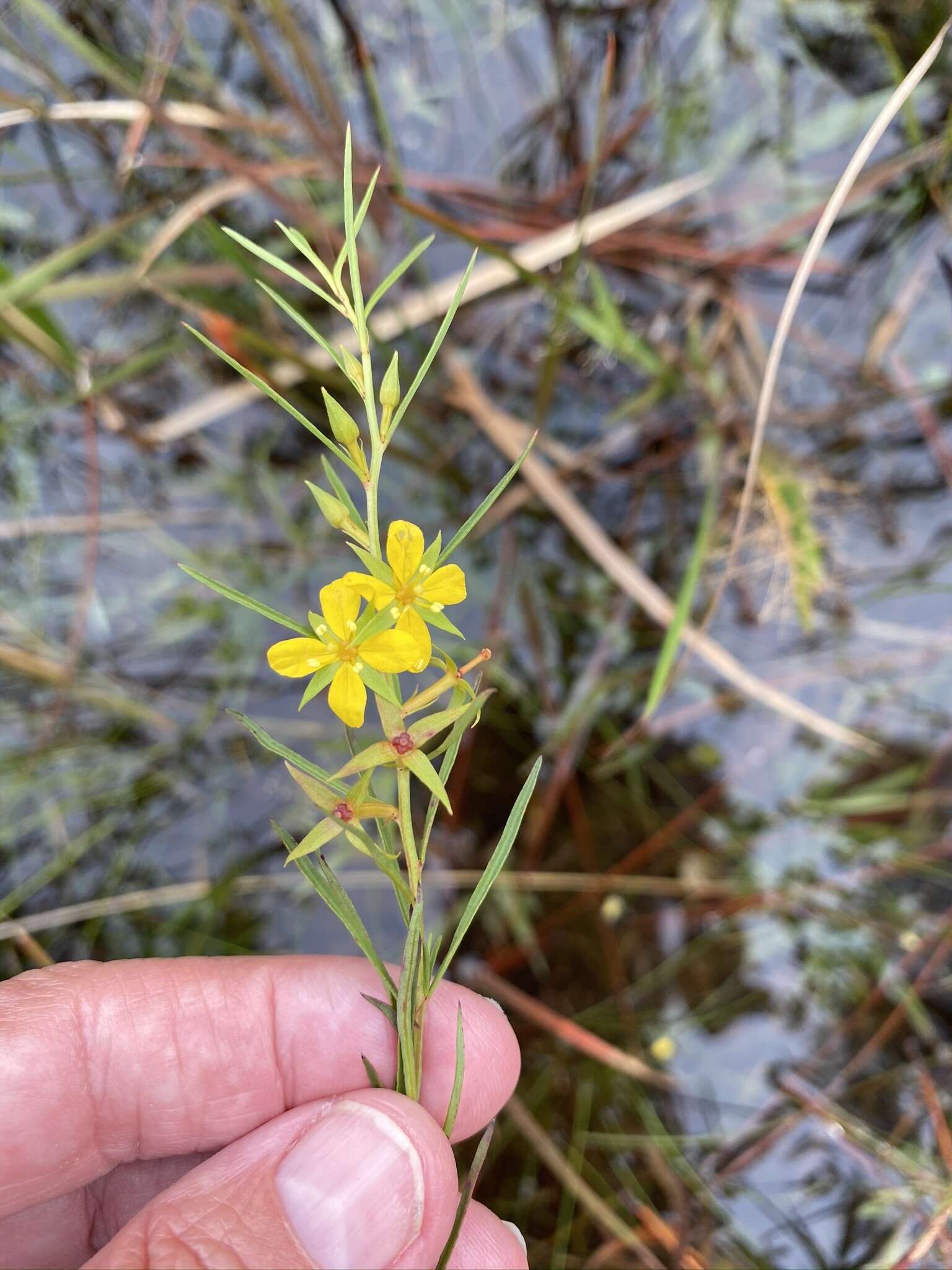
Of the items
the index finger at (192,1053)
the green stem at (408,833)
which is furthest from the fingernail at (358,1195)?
the green stem at (408,833)

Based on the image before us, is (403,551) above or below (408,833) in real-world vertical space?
above

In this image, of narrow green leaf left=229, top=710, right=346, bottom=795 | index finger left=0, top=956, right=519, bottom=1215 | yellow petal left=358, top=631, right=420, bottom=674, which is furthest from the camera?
index finger left=0, top=956, right=519, bottom=1215

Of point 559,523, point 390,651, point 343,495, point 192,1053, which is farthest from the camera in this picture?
point 559,523

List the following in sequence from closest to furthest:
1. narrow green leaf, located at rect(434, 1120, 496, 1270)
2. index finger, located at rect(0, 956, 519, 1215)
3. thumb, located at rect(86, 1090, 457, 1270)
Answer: narrow green leaf, located at rect(434, 1120, 496, 1270)
thumb, located at rect(86, 1090, 457, 1270)
index finger, located at rect(0, 956, 519, 1215)

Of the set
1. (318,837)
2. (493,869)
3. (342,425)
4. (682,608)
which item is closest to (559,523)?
(682,608)

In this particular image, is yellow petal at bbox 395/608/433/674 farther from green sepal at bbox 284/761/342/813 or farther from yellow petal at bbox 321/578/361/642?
green sepal at bbox 284/761/342/813

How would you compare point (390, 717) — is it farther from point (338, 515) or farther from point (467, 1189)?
point (467, 1189)

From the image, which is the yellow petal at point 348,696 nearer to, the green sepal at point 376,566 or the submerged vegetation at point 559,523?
the green sepal at point 376,566

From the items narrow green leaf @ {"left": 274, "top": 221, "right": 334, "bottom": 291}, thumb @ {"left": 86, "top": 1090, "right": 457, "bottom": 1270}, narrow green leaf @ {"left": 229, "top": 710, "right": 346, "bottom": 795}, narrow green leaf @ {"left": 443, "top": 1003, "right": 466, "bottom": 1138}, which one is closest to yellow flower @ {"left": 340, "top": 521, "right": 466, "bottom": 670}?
narrow green leaf @ {"left": 229, "top": 710, "right": 346, "bottom": 795}
